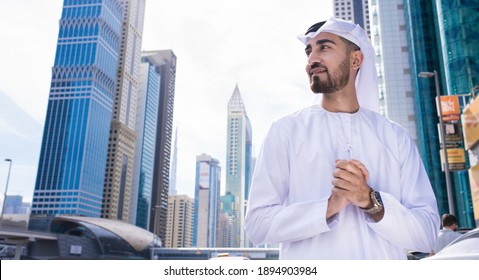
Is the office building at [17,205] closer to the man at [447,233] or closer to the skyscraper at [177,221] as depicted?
the skyscraper at [177,221]

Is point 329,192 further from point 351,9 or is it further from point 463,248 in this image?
point 351,9

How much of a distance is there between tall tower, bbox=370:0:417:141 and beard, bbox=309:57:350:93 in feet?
153

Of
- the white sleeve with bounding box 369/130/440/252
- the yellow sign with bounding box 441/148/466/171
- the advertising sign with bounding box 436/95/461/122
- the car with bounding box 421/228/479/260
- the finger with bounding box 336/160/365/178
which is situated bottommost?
the car with bounding box 421/228/479/260

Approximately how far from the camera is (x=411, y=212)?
171 cm

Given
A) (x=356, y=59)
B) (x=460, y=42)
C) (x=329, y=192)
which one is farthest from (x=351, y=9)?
(x=329, y=192)

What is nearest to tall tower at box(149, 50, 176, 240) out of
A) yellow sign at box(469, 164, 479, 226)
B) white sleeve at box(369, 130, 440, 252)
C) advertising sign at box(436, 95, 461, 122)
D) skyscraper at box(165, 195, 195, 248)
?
skyscraper at box(165, 195, 195, 248)

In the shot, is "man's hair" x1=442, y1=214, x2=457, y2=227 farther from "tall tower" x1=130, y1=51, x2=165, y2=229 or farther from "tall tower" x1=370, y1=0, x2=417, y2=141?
"tall tower" x1=130, y1=51, x2=165, y2=229

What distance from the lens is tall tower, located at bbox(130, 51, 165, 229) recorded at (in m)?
136

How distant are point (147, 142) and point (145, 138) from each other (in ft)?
5.44

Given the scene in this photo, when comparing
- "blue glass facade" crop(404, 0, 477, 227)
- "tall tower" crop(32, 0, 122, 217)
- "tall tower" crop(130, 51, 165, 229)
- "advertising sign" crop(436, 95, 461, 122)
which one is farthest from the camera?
"tall tower" crop(130, 51, 165, 229)

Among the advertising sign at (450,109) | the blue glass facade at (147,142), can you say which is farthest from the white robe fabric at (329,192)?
the blue glass facade at (147,142)
